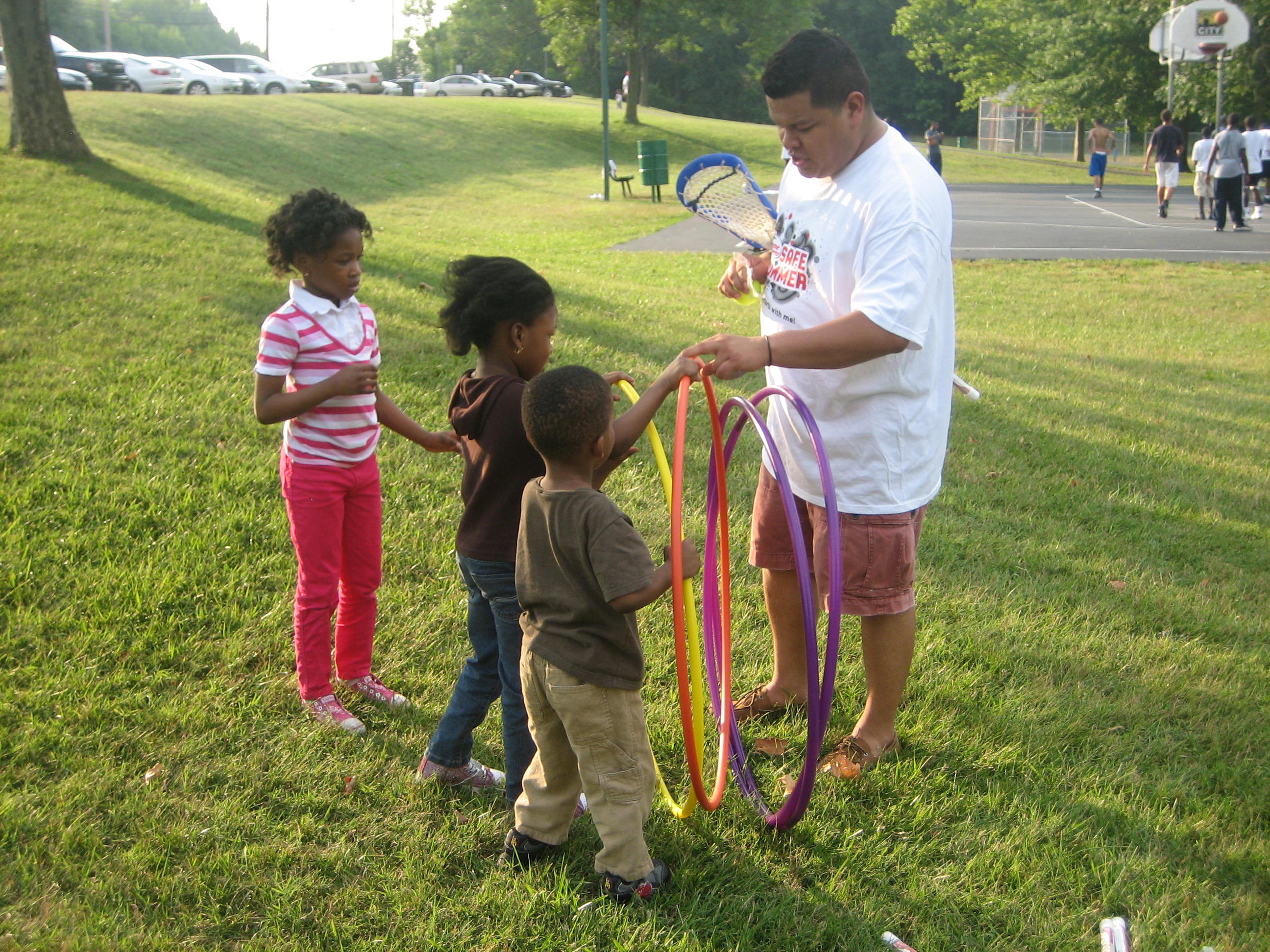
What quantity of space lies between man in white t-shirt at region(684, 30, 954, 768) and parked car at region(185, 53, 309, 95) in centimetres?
4694

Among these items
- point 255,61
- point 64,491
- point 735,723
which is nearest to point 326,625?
point 735,723

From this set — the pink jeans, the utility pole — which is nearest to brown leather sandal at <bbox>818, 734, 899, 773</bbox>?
the pink jeans

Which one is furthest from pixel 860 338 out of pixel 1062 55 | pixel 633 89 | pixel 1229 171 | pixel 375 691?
pixel 1062 55

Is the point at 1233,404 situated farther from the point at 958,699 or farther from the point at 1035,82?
the point at 1035,82

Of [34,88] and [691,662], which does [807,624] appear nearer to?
[691,662]

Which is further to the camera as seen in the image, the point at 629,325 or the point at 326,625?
the point at 629,325

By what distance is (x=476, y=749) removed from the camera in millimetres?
3678

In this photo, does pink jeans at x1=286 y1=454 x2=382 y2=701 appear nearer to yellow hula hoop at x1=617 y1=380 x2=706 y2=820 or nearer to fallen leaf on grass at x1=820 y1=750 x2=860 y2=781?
yellow hula hoop at x1=617 y1=380 x2=706 y2=820

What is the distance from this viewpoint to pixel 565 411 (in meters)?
2.62

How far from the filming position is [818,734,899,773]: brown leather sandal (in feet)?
11.6

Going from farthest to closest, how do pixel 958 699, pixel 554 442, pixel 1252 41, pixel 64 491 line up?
pixel 1252 41
pixel 64 491
pixel 958 699
pixel 554 442

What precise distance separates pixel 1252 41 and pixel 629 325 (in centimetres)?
3736

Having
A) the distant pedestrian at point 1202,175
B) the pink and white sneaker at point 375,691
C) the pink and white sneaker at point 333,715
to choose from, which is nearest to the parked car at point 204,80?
the distant pedestrian at point 1202,175

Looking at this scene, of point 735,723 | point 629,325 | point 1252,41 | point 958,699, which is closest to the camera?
point 735,723
